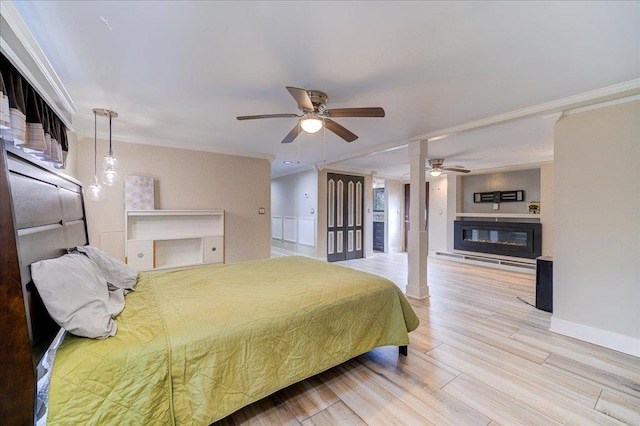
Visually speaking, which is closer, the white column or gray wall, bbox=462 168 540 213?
the white column

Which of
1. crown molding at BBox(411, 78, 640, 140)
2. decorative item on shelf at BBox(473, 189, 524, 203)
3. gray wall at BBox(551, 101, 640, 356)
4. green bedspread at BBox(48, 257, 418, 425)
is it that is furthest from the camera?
decorative item on shelf at BBox(473, 189, 524, 203)

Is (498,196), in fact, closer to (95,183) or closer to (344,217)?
(344,217)

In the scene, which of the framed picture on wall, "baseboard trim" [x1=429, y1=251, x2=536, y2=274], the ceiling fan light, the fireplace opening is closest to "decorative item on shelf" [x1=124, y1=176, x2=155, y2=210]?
the ceiling fan light

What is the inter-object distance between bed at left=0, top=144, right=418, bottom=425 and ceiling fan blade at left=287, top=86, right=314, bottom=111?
1.44 m

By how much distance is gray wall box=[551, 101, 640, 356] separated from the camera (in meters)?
2.30

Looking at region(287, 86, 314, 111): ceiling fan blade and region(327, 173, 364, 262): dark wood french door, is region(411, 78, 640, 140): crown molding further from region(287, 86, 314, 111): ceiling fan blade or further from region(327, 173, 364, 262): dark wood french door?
region(327, 173, 364, 262): dark wood french door

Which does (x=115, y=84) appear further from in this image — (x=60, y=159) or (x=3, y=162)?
(x=3, y=162)

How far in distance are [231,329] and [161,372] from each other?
35 cm

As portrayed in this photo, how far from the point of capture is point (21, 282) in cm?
102

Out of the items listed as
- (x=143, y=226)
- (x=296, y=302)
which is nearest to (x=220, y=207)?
(x=143, y=226)

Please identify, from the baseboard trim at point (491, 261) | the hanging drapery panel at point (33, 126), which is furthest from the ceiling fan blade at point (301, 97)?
the baseboard trim at point (491, 261)

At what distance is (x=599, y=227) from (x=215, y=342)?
11.5 ft

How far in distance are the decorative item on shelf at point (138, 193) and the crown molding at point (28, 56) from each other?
1.50 meters

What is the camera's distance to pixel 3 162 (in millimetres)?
1048
